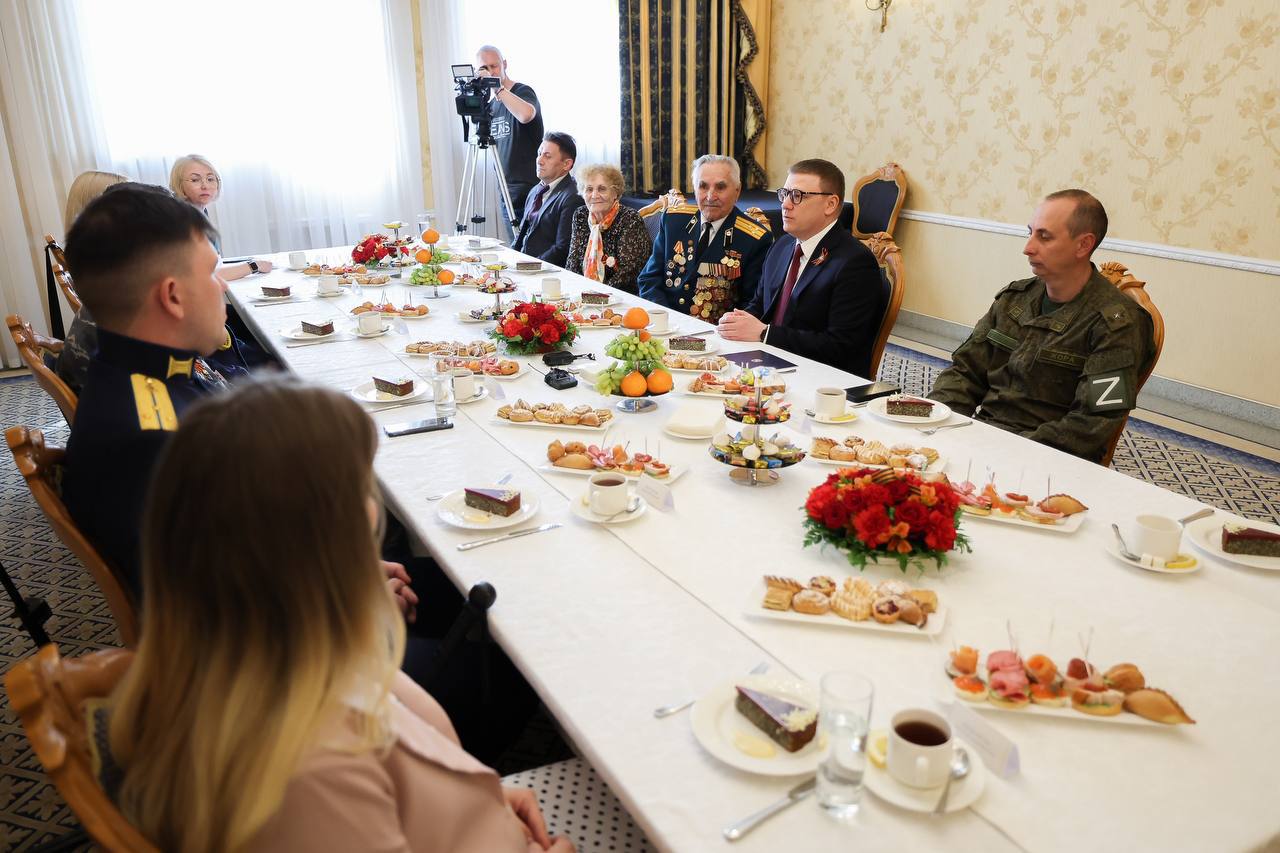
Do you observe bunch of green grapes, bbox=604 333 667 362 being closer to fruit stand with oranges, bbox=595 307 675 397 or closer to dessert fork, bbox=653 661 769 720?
fruit stand with oranges, bbox=595 307 675 397

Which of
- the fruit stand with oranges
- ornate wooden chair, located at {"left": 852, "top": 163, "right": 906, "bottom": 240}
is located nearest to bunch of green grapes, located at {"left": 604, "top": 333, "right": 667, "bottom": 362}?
the fruit stand with oranges

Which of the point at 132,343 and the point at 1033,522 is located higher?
the point at 132,343

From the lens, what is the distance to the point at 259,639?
785 mm

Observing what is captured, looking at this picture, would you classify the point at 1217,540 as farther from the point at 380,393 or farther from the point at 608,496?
the point at 380,393

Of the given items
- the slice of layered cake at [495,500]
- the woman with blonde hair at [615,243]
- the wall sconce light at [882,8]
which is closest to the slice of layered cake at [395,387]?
the slice of layered cake at [495,500]

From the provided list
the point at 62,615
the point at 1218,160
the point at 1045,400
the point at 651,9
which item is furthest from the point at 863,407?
the point at 651,9

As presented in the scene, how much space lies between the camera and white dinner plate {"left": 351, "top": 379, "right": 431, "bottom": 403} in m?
2.36

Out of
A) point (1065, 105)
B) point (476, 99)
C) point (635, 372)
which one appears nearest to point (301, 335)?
point (635, 372)

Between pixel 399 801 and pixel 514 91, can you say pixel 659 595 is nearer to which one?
pixel 399 801

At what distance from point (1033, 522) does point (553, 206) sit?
380 centimetres

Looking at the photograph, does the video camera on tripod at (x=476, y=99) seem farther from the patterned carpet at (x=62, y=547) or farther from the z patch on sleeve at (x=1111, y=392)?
the z patch on sleeve at (x=1111, y=392)

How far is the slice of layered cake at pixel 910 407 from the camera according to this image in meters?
2.18

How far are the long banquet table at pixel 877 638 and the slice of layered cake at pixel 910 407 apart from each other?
11cm

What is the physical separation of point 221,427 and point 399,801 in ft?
1.40
